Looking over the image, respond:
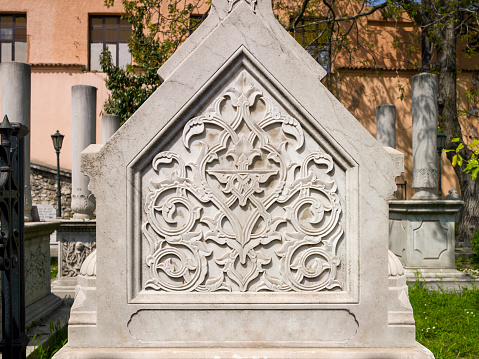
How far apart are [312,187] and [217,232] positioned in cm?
56

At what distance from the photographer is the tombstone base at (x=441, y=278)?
23.1 feet

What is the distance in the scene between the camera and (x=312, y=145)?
2375 millimetres

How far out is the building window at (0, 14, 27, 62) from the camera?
1795cm

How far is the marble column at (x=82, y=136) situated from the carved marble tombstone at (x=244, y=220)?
217 inches

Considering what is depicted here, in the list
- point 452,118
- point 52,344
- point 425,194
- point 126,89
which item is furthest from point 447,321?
point 126,89

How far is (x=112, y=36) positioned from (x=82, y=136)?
38.6 feet

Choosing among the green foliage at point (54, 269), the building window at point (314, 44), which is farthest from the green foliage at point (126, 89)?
the green foliage at point (54, 269)

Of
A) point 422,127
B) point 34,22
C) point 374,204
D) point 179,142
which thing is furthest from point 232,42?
point 34,22

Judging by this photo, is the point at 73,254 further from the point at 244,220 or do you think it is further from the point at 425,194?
the point at 425,194

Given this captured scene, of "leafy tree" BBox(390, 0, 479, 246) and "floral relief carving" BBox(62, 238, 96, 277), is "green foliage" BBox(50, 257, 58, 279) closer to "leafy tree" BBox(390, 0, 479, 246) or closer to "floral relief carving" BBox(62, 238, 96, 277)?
"floral relief carving" BBox(62, 238, 96, 277)

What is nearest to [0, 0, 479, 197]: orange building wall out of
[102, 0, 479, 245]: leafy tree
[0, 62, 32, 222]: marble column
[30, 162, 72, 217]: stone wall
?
[30, 162, 72, 217]: stone wall

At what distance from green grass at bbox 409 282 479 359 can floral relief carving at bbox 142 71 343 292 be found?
2.18 m

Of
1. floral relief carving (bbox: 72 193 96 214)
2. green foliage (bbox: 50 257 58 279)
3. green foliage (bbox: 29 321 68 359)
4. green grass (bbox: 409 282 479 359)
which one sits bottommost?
green foliage (bbox: 50 257 58 279)

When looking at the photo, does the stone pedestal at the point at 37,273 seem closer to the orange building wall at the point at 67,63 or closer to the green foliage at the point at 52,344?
the green foliage at the point at 52,344
